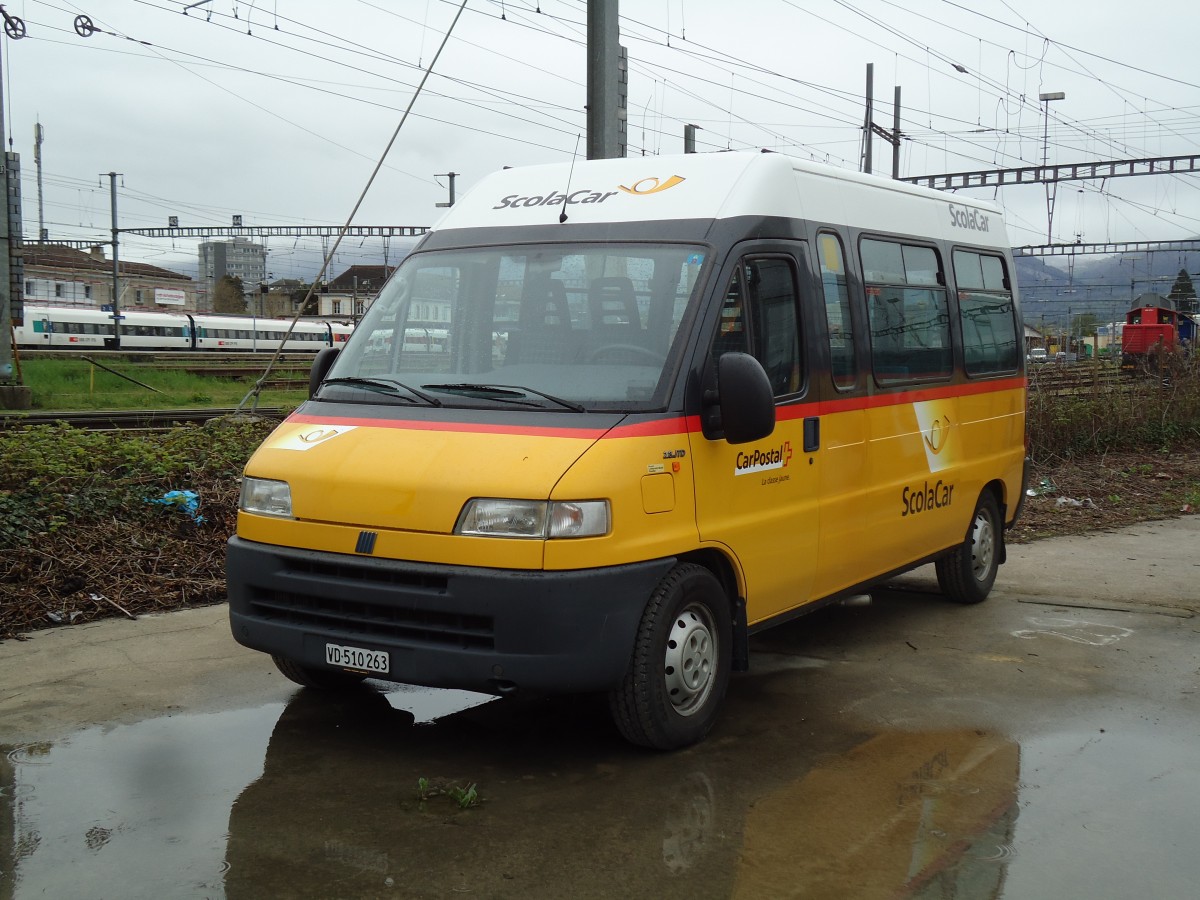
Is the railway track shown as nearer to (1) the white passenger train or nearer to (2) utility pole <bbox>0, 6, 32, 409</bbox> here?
(2) utility pole <bbox>0, 6, 32, 409</bbox>

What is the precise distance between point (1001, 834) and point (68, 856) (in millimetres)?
3220

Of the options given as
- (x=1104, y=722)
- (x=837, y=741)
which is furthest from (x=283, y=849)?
(x=1104, y=722)

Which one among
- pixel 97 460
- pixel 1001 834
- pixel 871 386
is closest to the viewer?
pixel 1001 834

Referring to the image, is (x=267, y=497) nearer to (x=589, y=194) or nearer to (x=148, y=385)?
(x=589, y=194)

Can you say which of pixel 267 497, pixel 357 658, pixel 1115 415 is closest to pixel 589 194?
pixel 267 497

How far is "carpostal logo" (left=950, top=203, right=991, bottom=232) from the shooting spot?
834 cm

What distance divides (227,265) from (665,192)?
12354 centimetres

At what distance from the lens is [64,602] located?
25.1ft

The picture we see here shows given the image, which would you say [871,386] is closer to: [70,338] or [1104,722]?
[1104,722]

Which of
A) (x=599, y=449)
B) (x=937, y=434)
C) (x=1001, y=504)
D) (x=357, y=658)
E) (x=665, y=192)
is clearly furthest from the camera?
(x=1001, y=504)

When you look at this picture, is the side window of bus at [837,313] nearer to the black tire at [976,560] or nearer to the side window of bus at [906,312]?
the side window of bus at [906,312]

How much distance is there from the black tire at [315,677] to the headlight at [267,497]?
2.74 feet

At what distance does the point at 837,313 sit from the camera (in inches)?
257

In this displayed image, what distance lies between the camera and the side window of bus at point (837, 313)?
6.42 m
